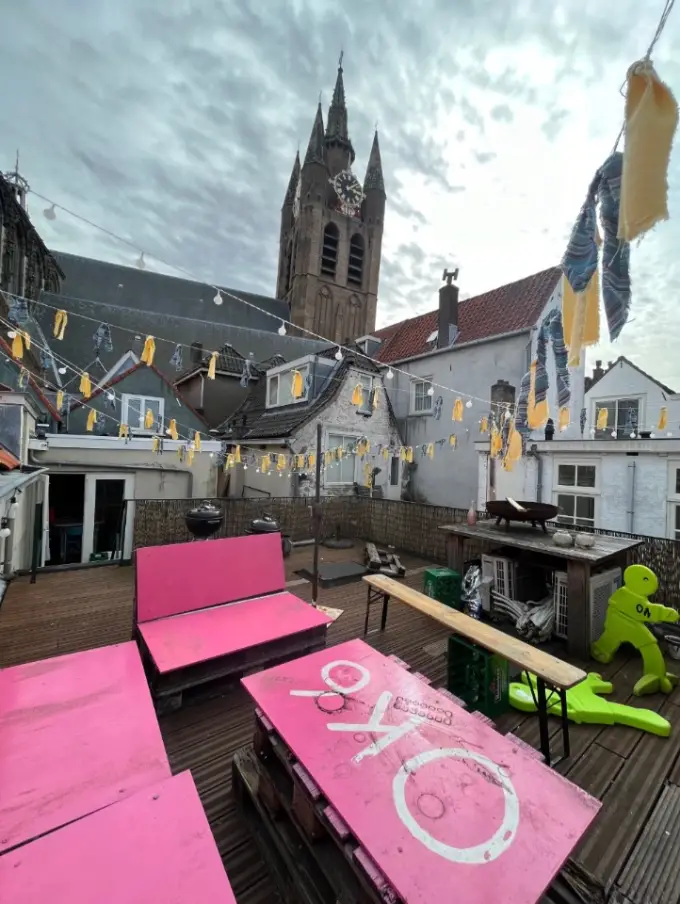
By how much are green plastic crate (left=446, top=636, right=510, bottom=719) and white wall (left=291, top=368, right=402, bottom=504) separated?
8879mm

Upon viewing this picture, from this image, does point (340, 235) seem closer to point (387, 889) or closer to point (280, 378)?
point (280, 378)

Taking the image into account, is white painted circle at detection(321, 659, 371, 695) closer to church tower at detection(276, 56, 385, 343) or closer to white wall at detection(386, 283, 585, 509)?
white wall at detection(386, 283, 585, 509)

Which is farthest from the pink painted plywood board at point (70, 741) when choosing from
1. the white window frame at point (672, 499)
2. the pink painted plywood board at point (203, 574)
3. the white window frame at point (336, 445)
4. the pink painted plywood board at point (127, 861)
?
the white window frame at point (336, 445)

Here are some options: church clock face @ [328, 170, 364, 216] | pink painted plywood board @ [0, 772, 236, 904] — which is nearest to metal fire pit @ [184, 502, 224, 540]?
pink painted plywood board @ [0, 772, 236, 904]

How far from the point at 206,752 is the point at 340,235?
40.8 metres

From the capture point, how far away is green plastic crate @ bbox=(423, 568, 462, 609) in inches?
245

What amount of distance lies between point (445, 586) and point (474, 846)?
4.78 m

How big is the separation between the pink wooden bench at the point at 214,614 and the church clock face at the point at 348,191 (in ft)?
134

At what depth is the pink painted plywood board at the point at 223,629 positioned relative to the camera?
357 cm

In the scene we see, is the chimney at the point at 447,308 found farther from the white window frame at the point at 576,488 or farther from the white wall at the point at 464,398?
the white window frame at the point at 576,488

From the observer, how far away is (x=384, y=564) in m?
8.85

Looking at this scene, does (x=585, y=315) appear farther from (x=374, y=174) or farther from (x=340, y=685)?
(x=374, y=174)

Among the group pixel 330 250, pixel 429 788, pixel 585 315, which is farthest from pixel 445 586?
pixel 330 250

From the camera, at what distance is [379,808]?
1808mm
